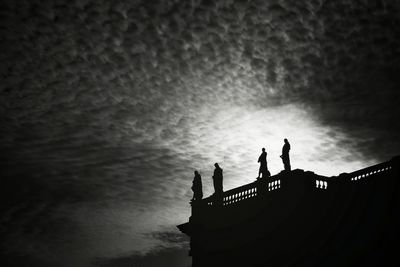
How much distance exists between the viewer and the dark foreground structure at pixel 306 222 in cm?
1664

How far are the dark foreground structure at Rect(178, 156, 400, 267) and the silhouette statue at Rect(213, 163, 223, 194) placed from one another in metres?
0.51

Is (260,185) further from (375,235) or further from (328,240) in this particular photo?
(375,235)

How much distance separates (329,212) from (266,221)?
11.6ft

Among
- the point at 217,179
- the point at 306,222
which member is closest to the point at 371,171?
the point at 306,222

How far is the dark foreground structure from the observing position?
655 inches

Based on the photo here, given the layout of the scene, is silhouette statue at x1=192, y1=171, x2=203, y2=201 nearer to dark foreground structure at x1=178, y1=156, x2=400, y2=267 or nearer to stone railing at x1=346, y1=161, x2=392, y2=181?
dark foreground structure at x1=178, y1=156, x2=400, y2=267

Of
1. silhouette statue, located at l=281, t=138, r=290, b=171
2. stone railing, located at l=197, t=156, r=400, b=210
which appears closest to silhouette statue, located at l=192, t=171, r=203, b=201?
stone railing, located at l=197, t=156, r=400, b=210

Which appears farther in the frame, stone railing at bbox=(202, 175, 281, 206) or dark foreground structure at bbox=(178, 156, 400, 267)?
stone railing at bbox=(202, 175, 281, 206)

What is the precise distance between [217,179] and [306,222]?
22.8 ft

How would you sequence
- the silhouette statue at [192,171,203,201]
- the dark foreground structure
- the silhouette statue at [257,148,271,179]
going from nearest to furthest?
the dark foreground structure → the silhouette statue at [257,148,271,179] → the silhouette statue at [192,171,203,201]

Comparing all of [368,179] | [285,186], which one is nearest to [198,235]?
[285,186]

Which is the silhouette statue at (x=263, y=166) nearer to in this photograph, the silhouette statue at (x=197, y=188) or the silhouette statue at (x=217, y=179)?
the silhouette statue at (x=217, y=179)

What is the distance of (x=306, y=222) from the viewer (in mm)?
19156

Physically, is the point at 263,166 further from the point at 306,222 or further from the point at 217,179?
the point at 306,222
